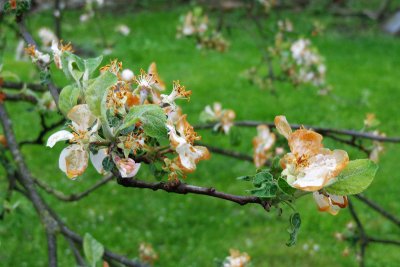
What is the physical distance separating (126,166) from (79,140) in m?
0.08

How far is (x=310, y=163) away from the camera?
0.93 meters

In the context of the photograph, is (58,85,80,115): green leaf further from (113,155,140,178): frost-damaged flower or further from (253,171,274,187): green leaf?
(253,171,274,187): green leaf

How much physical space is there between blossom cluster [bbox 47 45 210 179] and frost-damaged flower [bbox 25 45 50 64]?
0.33m

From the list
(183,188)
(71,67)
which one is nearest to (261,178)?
(183,188)

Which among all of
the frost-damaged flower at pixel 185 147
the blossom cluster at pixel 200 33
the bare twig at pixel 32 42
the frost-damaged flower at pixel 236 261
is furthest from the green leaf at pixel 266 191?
the blossom cluster at pixel 200 33

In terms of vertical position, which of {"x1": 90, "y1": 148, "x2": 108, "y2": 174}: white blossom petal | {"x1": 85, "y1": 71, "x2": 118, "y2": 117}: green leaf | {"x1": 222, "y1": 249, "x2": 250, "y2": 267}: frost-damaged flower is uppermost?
{"x1": 85, "y1": 71, "x2": 118, "y2": 117}: green leaf

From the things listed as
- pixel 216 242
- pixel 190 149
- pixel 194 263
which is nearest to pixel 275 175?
pixel 190 149

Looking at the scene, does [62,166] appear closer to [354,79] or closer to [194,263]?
[194,263]

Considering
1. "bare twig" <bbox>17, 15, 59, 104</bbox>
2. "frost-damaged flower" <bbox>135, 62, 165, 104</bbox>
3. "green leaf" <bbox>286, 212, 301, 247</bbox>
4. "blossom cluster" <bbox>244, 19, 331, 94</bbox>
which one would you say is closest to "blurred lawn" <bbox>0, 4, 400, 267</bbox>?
"blossom cluster" <bbox>244, 19, 331, 94</bbox>

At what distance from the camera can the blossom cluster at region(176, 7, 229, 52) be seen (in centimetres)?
359

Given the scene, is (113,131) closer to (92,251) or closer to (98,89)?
(98,89)

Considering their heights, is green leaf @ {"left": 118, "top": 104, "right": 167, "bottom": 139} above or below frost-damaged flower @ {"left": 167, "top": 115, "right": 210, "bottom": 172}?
above

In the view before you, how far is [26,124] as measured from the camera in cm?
700

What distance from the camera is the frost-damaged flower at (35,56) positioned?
1383mm
